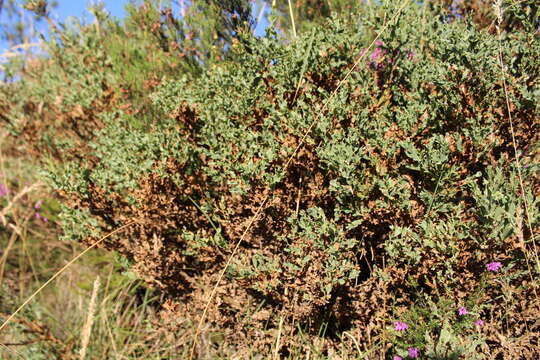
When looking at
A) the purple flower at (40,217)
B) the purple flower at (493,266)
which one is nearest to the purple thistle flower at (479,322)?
the purple flower at (493,266)

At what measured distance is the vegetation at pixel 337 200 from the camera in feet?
5.80

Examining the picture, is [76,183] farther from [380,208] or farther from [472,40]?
[472,40]

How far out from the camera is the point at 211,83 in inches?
94.6

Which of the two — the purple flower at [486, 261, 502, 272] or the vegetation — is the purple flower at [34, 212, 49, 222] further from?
the purple flower at [486, 261, 502, 272]

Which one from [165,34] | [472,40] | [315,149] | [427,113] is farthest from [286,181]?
[165,34]

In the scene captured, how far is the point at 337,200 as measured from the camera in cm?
209

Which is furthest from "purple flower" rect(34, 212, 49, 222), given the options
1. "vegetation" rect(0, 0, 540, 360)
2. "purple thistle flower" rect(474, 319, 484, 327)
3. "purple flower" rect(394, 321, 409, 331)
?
"purple thistle flower" rect(474, 319, 484, 327)

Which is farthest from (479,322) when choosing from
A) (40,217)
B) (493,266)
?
(40,217)

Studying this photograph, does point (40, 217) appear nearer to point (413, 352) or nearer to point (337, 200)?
point (337, 200)

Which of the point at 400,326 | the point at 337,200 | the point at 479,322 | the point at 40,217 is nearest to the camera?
the point at 479,322

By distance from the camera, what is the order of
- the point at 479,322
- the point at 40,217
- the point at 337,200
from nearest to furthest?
the point at 479,322 < the point at 337,200 < the point at 40,217

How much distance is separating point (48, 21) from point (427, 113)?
2943mm

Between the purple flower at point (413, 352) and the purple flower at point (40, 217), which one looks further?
the purple flower at point (40, 217)

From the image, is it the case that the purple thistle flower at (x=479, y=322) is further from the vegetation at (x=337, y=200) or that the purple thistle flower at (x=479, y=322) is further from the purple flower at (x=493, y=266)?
the purple flower at (x=493, y=266)
